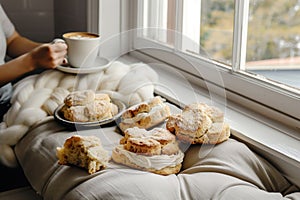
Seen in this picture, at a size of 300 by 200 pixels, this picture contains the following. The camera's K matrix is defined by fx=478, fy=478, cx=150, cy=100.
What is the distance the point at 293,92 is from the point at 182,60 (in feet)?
0.90

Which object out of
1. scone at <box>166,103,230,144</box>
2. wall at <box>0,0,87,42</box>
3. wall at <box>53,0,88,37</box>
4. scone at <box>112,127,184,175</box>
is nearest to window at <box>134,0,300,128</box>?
scone at <box>166,103,230,144</box>

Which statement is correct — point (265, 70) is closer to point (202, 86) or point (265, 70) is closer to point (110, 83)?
point (202, 86)

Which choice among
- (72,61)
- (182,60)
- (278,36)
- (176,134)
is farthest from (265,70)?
(72,61)

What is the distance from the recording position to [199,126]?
93 cm

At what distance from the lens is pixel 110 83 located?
1173mm

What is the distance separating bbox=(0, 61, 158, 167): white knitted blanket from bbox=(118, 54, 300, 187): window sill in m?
0.04

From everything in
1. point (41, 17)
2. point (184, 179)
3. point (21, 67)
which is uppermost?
point (41, 17)

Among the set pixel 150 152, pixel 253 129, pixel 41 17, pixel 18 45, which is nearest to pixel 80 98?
pixel 150 152

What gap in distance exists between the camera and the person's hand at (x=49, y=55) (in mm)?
1306

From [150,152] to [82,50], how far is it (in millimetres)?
506

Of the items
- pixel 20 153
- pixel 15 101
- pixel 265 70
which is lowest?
pixel 20 153

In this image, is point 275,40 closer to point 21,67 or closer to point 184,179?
point 184,179

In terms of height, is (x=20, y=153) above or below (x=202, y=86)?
below

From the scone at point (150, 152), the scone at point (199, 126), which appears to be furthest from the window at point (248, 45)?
the scone at point (150, 152)
